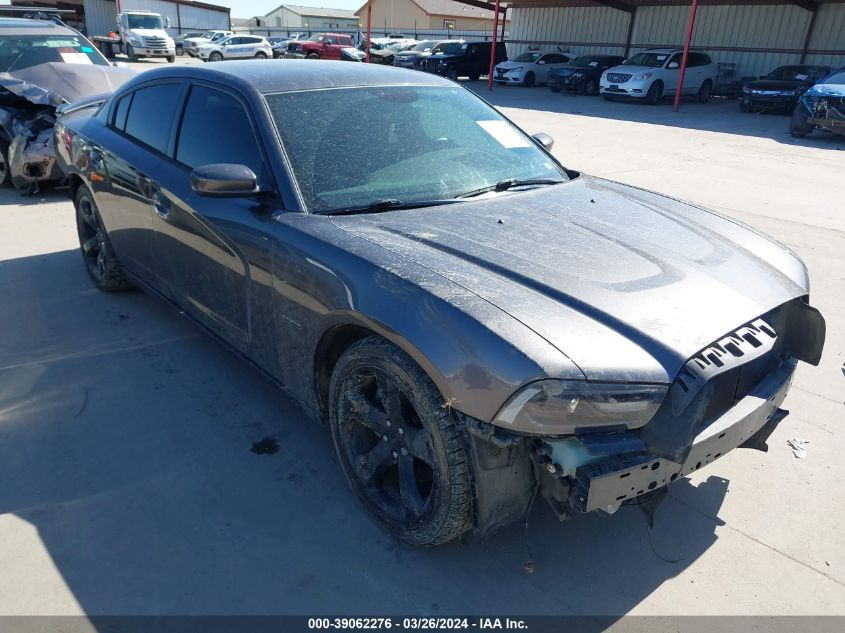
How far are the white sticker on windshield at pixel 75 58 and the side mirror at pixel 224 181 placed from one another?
746cm

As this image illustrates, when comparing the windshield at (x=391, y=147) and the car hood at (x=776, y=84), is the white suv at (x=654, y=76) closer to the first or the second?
the car hood at (x=776, y=84)

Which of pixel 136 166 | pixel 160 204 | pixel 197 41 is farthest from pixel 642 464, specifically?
pixel 197 41

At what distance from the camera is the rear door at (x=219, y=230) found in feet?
9.86

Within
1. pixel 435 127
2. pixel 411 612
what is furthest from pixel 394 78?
pixel 411 612

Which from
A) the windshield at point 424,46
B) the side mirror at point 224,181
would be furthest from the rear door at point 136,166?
the windshield at point 424,46

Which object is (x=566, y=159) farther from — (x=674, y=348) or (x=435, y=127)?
(x=674, y=348)

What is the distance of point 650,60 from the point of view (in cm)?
2227

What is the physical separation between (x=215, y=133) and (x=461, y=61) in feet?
88.6

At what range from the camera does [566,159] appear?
11211 mm

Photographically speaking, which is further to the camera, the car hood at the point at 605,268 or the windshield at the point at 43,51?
the windshield at the point at 43,51

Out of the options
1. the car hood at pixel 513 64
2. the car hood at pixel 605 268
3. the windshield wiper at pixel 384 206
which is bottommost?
the car hood at pixel 513 64

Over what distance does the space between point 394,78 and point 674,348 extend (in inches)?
88.6

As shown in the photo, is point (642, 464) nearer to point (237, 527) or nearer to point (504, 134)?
point (237, 527)

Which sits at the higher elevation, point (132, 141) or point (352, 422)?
point (132, 141)
